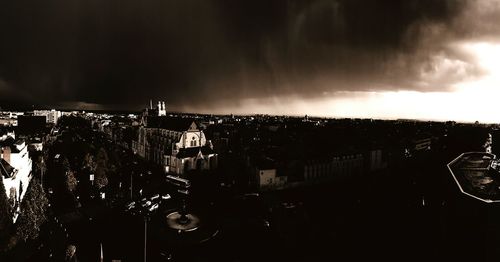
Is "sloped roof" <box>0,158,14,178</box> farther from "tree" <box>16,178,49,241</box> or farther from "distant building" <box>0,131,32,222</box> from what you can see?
"tree" <box>16,178,49,241</box>

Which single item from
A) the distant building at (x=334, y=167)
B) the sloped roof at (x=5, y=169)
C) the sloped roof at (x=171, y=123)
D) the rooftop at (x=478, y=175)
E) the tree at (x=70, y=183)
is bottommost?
the distant building at (x=334, y=167)

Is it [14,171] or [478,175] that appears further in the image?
[14,171]

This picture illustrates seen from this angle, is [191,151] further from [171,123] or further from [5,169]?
[5,169]

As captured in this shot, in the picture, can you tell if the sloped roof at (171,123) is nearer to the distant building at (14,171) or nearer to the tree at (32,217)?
the distant building at (14,171)

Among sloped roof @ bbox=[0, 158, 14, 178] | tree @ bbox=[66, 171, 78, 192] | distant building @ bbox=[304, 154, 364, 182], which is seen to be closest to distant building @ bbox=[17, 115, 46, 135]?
tree @ bbox=[66, 171, 78, 192]

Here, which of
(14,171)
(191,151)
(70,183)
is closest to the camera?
(14,171)

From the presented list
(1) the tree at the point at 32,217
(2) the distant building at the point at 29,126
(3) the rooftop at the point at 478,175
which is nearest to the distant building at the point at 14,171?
(1) the tree at the point at 32,217

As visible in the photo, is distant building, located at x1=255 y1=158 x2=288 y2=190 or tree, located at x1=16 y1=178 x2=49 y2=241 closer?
tree, located at x1=16 y1=178 x2=49 y2=241

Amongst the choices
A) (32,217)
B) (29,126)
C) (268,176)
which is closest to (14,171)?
(32,217)
